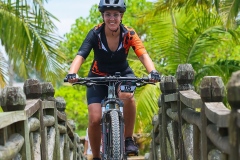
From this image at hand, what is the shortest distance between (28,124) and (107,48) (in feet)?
6.11

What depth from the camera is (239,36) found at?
13.9 m

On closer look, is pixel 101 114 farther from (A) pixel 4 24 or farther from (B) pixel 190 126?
(A) pixel 4 24

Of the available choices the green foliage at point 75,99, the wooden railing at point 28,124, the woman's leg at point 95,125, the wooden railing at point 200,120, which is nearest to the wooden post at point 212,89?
the wooden railing at point 200,120

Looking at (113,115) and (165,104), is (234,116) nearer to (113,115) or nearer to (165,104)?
(113,115)

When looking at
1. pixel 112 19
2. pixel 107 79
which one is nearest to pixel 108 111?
pixel 107 79

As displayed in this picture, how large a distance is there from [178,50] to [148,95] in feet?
4.17

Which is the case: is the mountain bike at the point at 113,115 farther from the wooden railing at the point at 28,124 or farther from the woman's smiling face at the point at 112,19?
the woman's smiling face at the point at 112,19

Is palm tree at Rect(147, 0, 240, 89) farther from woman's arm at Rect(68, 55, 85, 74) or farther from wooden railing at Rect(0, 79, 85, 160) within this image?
woman's arm at Rect(68, 55, 85, 74)

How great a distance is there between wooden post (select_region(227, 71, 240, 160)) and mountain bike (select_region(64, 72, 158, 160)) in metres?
2.55

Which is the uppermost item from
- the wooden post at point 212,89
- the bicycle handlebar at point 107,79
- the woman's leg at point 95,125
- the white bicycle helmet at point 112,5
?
the white bicycle helmet at point 112,5

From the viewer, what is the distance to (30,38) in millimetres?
12992

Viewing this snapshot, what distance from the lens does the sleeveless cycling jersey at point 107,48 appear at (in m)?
6.48

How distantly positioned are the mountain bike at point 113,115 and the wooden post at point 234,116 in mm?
2550

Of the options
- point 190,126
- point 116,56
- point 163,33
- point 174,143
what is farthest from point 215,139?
point 163,33
